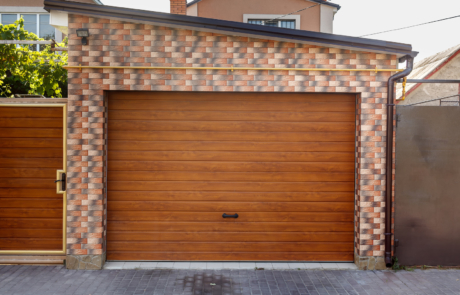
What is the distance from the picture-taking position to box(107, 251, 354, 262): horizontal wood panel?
5.51 m

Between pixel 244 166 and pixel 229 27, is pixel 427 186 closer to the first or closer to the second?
pixel 244 166

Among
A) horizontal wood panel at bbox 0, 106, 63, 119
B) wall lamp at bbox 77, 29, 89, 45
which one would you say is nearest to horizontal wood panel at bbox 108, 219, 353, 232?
horizontal wood panel at bbox 0, 106, 63, 119

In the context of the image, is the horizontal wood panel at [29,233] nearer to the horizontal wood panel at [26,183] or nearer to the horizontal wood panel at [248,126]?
the horizontal wood panel at [26,183]

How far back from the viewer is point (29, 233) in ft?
18.0

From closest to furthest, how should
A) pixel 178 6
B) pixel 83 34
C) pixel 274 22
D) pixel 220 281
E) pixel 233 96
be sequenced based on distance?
pixel 220 281
pixel 83 34
pixel 233 96
pixel 178 6
pixel 274 22

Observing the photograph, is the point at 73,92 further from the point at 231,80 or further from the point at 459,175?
the point at 459,175

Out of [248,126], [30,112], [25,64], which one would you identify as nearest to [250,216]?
[248,126]

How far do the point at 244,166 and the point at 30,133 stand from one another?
347 cm

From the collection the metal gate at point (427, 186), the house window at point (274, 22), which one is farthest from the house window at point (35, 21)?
the metal gate at point (427, 186)

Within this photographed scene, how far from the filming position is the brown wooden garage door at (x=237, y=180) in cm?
550

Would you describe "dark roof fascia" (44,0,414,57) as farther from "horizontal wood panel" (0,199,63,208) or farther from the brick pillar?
the brick pillar

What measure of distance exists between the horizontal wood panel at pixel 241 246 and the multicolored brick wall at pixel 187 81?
1.48 ft

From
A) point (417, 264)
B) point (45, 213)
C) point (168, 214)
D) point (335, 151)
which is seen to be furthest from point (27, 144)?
point (417, 264)

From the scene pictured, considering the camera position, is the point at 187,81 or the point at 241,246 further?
the point at 241,246
